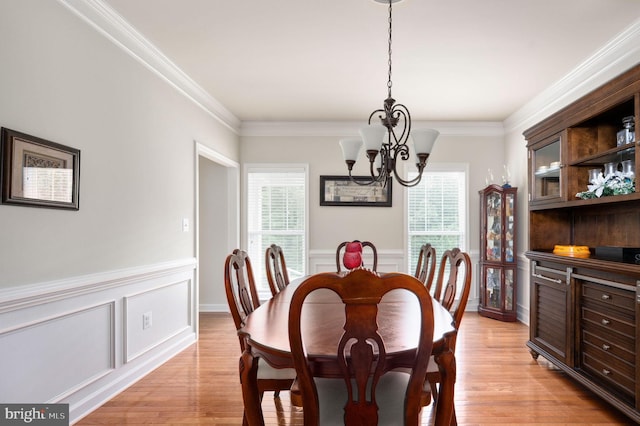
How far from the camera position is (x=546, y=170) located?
366cm

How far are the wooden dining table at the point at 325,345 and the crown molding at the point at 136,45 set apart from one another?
218 cm

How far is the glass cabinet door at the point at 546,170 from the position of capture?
11.5 feet

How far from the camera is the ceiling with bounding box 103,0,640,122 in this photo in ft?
9.12

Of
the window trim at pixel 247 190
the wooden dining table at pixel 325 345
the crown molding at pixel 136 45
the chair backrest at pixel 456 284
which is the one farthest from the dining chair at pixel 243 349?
the window trim at pixel 247 190

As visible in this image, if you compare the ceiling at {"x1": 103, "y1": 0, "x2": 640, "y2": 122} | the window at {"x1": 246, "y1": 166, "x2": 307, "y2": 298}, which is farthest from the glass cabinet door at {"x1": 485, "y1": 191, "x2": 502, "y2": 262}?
the window at {"x1": 246, "y1": 166, "x2": 307, "y2": 298}

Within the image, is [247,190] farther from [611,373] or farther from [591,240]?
[611,373]

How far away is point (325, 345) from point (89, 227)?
193cm

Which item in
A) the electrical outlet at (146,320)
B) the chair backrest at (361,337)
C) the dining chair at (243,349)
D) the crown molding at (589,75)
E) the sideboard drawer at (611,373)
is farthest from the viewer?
the electrical outlet at (146,320)

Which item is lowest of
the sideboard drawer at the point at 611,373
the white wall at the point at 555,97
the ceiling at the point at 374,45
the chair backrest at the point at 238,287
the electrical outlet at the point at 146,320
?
the sideboard drawer at the point at 611,373

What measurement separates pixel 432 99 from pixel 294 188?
2215mm

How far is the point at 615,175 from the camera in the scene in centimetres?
287

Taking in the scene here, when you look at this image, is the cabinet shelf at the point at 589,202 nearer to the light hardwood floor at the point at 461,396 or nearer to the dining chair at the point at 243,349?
the light hardwood floor at the point at 461,396

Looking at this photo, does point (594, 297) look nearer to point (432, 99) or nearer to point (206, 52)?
point (432, 99)

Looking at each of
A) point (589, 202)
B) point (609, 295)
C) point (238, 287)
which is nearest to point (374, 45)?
point (589, 202)
